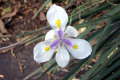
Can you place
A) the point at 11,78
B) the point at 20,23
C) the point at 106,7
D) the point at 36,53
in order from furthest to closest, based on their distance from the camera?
the point at 20,23 → the point at 11,78 → the point at 106,7 → the point at 36,53

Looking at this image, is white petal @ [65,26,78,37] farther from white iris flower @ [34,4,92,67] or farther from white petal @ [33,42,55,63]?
white petal @ [33,42,55,63]

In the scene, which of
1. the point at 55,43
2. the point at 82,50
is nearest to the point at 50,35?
the point at 55,43

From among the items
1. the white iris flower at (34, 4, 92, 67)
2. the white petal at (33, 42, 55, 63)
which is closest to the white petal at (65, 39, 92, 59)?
the white iris flower at (34, 4, 92, 67)

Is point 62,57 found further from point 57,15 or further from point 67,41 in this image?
point 57,15

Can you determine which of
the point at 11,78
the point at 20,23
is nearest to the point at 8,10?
the point at 20,23

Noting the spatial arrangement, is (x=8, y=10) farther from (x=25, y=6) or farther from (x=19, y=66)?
(x=19, y=66)

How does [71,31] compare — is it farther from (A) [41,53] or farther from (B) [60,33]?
(A) [41,53]

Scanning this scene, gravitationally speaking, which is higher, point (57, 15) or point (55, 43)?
point (57, 15)

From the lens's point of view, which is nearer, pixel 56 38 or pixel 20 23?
pixel 56 38
